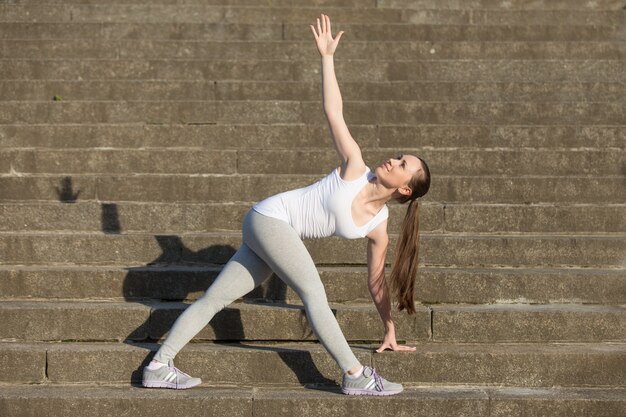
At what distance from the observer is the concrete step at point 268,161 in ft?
24.5

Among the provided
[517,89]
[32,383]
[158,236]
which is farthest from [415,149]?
[32,383]

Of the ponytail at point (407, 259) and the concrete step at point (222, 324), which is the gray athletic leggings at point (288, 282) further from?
the concrete step at point (222, 324)

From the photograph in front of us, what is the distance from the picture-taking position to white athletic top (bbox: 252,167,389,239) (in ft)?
16.3

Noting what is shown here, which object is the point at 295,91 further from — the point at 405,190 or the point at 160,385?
the point at 160,385

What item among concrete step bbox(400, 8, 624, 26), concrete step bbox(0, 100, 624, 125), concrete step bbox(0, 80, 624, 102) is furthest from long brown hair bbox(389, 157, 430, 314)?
concrete step bbox(400, 8, 624, 26)

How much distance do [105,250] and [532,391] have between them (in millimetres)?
2874

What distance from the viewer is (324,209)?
5000 mm

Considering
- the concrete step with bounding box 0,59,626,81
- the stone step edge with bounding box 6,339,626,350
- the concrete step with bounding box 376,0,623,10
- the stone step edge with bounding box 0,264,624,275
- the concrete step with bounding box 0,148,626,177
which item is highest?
the concrete step with bounding box 376,0,623,10

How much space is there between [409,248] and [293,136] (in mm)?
2911

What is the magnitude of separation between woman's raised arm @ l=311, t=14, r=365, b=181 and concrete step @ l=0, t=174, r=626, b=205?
222 centimetres

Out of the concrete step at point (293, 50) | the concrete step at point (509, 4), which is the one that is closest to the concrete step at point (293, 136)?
the concrete step at point (293, 50)

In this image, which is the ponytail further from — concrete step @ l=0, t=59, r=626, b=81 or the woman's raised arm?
concrete step @ l=0, t=59, r=626, b=81

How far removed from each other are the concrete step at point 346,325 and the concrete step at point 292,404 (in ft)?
1.88

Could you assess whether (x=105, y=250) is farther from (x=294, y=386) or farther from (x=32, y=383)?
(x=294, y=386)
